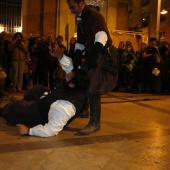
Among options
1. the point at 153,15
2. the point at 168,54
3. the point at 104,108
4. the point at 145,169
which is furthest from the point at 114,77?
the point at 153,15

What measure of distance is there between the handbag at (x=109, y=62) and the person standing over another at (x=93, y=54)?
0.04m

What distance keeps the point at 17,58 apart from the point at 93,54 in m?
5.77

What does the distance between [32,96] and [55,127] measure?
1.33 meters

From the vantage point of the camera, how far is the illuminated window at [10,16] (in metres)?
17.6

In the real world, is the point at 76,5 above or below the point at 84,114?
above

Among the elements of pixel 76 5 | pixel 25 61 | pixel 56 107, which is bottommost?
pixel 56 107

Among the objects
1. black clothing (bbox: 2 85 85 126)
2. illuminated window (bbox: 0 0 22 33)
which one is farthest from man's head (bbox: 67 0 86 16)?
illuminated window (bbox: 0 0 22 33)

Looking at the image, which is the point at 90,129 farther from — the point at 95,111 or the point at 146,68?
the point at 146,68

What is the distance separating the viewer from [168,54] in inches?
405

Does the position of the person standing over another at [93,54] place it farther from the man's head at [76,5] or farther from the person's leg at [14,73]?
the person's leg at [14,73]

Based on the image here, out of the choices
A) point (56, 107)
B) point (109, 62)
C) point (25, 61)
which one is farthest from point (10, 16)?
point (56, 107)

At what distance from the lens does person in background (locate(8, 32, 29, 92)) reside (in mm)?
9523

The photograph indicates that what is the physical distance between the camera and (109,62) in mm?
4504

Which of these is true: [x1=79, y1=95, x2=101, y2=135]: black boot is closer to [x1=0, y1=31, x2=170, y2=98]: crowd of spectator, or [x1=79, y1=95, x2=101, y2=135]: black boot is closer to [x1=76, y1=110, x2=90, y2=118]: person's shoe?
[x1=76, y1=110, x2=90, y2=118]: person's shoe
